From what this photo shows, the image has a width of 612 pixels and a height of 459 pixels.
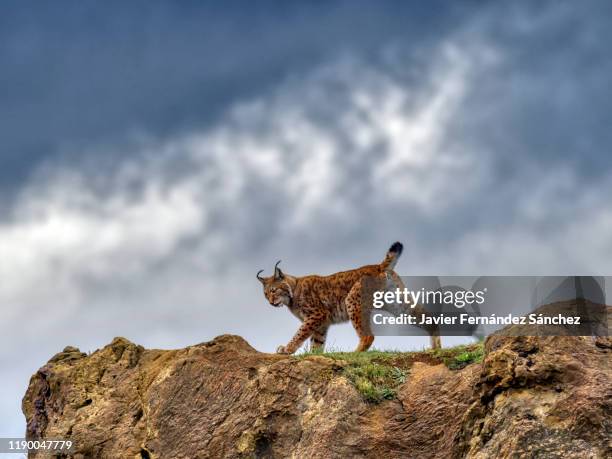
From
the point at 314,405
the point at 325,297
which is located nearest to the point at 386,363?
the point at 314,405

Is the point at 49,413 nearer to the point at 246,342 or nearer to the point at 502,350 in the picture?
the point at 246,342

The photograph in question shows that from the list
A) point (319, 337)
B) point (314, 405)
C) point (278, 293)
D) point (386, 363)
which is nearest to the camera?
point (314, 405)

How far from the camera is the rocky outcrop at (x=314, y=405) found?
545 inches

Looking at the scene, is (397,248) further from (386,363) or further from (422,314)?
(386,363)

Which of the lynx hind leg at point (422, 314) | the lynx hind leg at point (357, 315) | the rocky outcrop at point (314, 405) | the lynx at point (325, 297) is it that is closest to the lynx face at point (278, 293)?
the lynx at point (325, 297)

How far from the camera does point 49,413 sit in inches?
779

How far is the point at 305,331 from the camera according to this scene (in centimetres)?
2389

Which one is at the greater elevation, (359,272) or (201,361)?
(359,272)

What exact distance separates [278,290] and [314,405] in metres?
9.02

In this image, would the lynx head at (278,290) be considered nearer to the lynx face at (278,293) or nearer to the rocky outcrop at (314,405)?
the lynx face at (278,293)

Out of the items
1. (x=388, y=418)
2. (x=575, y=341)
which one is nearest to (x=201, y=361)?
(x=388, y=418)

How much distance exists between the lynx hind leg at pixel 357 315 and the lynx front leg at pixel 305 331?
104 centimetres

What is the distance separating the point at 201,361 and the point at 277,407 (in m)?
2.07

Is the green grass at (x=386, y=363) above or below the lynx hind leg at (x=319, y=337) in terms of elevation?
below
